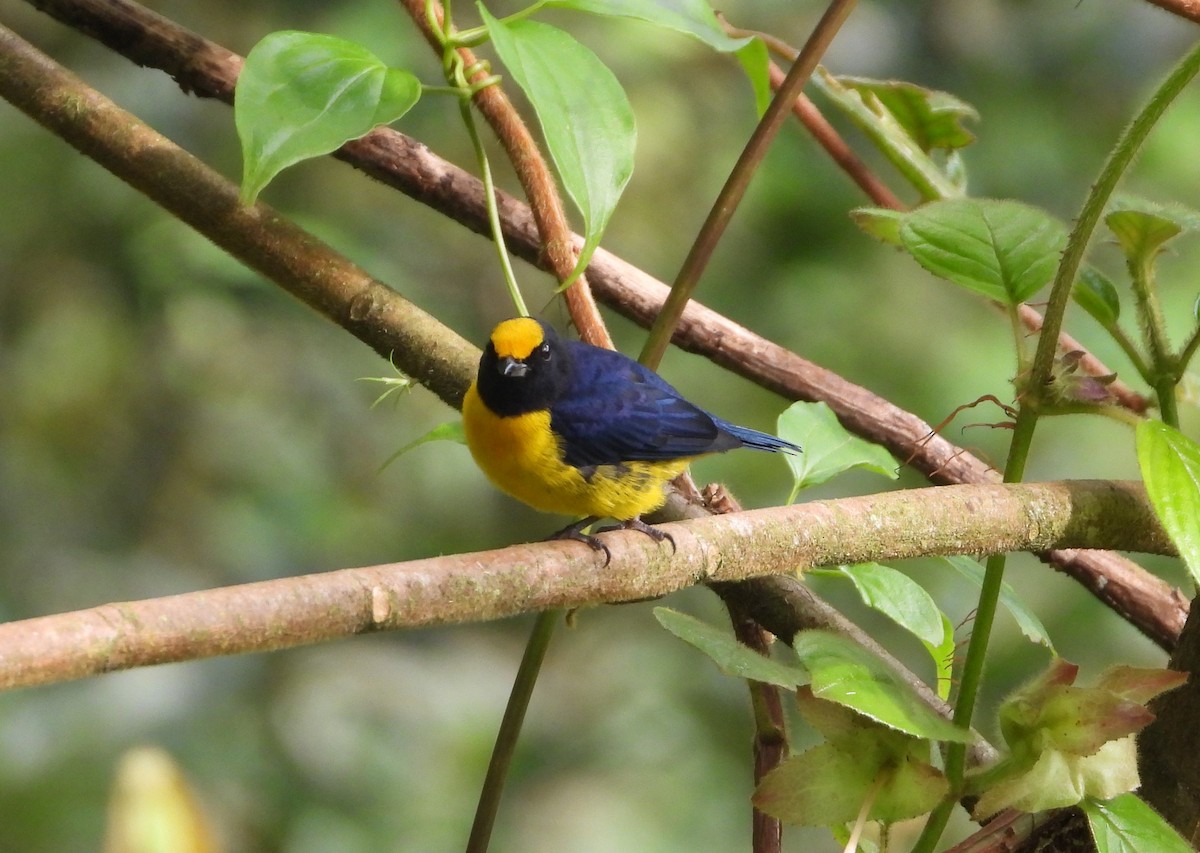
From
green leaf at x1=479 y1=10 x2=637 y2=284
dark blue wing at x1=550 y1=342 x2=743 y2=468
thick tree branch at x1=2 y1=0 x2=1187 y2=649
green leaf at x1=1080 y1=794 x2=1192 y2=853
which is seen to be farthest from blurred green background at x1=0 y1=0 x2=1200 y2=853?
green leaf at x1=1080 y1=794 x2=1192 y2=853

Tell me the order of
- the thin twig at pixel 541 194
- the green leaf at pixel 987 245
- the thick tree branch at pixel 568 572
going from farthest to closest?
1. the thin twig at pixel 541 194
2. the green leaf at pixel 987 245
3. the thick tree branch at pixel 568 572

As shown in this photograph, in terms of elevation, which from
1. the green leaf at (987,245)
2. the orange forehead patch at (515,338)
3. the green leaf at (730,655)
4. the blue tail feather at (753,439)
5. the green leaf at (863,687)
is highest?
the green leaf at (987,245)

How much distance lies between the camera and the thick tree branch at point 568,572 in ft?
2.52

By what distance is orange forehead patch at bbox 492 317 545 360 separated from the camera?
5.90ft

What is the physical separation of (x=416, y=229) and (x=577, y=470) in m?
1.76

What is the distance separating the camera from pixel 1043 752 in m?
1.05

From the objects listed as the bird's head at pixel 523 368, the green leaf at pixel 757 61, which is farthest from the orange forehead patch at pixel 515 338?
the green leaf at pixel 757 61

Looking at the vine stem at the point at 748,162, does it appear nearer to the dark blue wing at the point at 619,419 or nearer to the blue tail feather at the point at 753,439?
the dark blue wing at the point at 619,419

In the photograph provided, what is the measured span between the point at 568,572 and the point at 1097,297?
728mm

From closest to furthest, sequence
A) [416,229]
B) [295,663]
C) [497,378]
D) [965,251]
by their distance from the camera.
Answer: [965,251] < [497,378] < [295,663] < [416,229]

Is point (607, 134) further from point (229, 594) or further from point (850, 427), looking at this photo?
point (850, 427)

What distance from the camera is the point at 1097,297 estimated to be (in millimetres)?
1362

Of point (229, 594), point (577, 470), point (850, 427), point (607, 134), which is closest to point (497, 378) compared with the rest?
point (577, 470)

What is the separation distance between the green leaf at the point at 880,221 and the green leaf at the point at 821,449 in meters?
0.24
